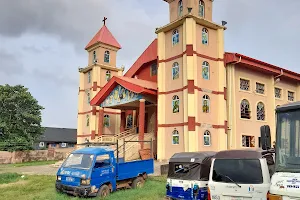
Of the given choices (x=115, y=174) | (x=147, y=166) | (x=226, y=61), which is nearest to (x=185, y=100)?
(x=226, y=61)

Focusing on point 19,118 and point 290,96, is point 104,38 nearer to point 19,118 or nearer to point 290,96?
point 19,118

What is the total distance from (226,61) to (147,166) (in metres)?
12.5

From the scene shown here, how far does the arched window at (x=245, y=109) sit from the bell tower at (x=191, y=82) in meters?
2.33

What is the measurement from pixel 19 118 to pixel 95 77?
982 centimetres

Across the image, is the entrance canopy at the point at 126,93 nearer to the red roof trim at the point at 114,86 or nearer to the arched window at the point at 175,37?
the red roof trim at the point at 114,86

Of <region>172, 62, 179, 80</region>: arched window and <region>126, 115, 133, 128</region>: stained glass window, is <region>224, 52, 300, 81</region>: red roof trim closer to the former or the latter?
<region>172, 62, 179, 80</region>: arched window

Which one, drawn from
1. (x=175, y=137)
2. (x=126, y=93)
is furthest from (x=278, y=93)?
(x=126, y=93)

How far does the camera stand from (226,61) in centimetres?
2308

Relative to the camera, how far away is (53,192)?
11852 mm

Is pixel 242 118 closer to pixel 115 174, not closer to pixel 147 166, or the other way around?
pixel 147 166

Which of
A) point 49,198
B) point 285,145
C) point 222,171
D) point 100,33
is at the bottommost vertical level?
point 49,198

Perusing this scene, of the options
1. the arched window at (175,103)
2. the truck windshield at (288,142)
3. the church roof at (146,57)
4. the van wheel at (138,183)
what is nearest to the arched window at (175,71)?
the arched window at (175,103)

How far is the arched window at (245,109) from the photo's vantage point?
952 inches

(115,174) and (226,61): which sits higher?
(226,61)
